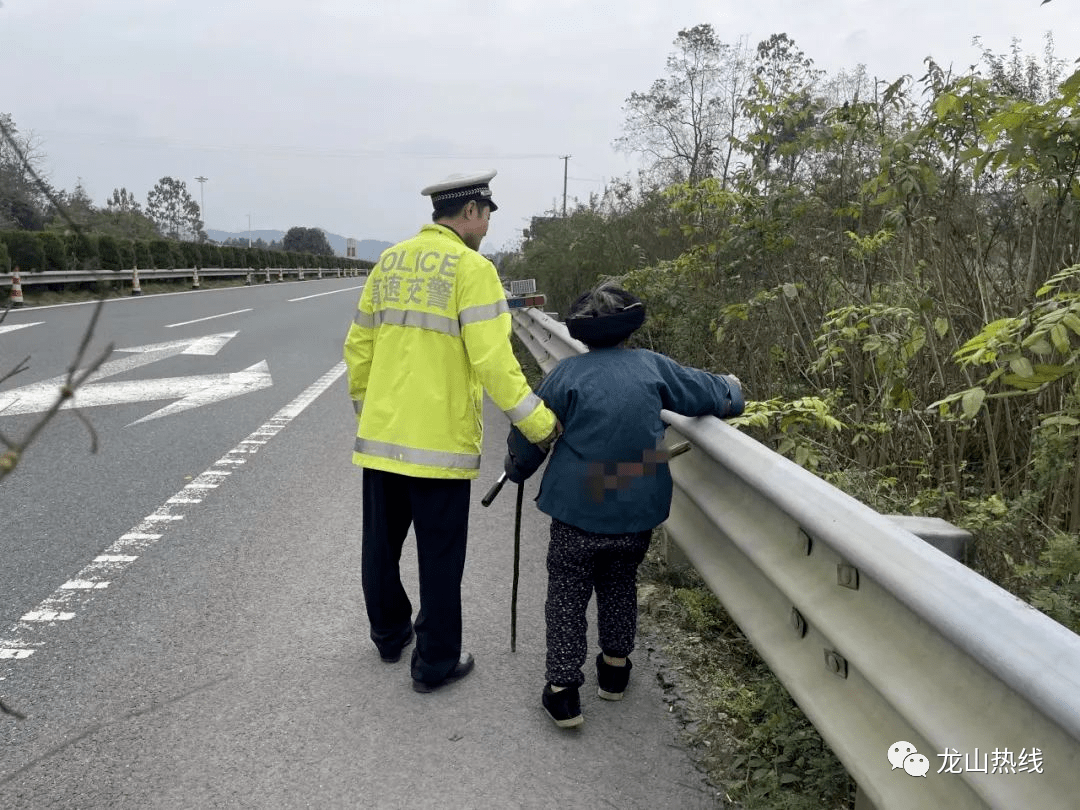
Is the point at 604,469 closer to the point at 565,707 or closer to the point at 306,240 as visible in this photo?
the point at 565,707

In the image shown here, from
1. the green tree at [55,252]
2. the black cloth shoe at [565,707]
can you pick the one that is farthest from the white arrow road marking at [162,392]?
the green tree at [55,252]

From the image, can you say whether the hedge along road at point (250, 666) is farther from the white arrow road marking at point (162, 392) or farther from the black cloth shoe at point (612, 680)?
the white arrow road marking at point (162, 392)

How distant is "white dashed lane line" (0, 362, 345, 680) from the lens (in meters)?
3.47

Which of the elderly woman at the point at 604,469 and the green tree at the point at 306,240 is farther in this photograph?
the green tree at the point at 306,240

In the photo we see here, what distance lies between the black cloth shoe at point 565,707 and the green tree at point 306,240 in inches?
4477

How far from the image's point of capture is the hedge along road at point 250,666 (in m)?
2.60

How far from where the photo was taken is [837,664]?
83.6 inches

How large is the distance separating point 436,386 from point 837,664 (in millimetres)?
1637

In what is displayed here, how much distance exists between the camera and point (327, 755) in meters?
2.74

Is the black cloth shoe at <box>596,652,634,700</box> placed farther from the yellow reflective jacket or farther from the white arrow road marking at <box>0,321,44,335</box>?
the white arrow road marking at <box>0,321,44,335</box>

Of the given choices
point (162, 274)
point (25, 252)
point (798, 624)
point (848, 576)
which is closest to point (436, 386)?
point (798, 624)

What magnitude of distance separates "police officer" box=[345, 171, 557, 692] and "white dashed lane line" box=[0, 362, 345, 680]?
4.25 ft

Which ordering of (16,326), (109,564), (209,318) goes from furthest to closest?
1. (209,318)
2. (16,326)
3. (109,564)

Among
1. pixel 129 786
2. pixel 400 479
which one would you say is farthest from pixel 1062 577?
pixel 129 786
